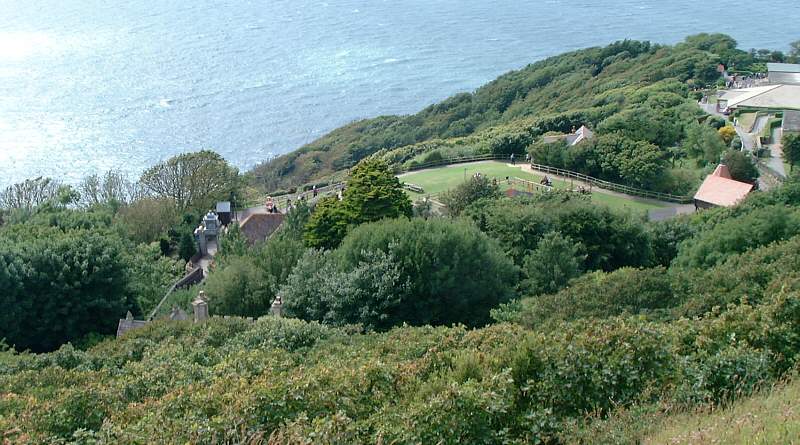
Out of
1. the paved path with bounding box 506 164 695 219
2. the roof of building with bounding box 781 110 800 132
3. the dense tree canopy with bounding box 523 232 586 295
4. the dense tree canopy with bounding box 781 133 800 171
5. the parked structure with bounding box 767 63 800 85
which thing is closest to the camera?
the dense tree canopy with bounding box 523 232 586 295

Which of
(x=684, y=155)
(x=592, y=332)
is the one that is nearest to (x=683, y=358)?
(x=592, y=332)

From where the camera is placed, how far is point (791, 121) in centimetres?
4703

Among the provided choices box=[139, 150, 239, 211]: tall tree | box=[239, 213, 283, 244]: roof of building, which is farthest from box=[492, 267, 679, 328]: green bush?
box=[139, 150, 239, 211]: tall tree

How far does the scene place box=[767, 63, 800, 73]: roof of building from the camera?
66125mm

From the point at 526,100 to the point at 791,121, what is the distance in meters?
37.1

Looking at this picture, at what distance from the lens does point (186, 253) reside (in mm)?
33594

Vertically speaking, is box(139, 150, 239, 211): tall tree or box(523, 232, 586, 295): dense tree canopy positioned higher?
box(523, 232, 586, 295): dense tree canopy

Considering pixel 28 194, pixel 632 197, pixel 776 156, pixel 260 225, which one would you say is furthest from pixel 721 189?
pixel 28 194

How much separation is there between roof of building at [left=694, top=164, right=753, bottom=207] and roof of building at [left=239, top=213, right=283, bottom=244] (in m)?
17.5

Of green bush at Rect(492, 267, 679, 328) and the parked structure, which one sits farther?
the parked structure

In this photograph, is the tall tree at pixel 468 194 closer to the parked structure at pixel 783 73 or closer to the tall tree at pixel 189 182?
the tall tree at pixel 189 182

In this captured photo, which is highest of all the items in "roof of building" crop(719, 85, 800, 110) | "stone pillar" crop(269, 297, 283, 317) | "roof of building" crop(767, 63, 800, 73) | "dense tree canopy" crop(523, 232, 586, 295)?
"stone pillar" crop(269, 297, 283, 317)

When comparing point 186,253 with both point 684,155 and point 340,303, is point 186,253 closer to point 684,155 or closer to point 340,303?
point 340,303

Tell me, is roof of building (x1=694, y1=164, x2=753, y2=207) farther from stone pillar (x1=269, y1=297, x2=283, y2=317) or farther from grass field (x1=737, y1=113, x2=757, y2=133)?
stone pillar (x1=269, y1=297, x2=283, y2=317)
